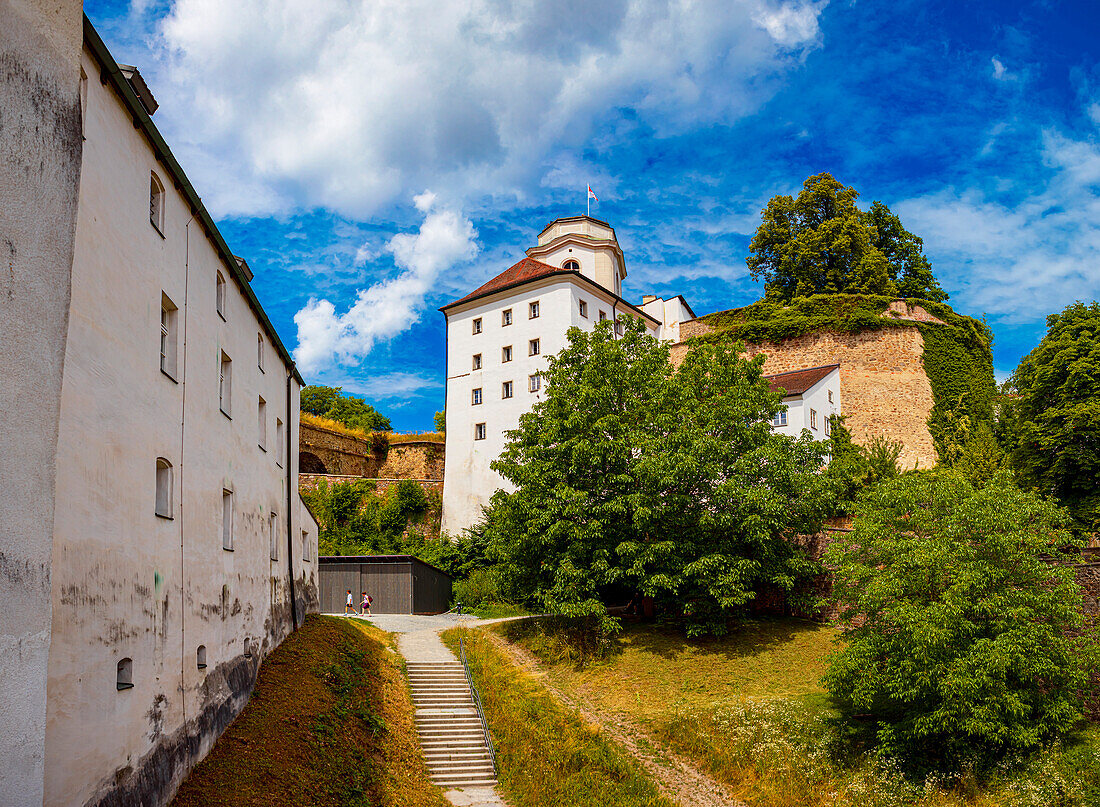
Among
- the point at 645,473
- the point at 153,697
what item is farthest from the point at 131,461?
the point at 645,473

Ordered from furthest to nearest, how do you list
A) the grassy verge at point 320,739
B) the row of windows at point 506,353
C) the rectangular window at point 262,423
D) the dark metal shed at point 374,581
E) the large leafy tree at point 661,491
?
the row of windows at point 506,353
the dark metal shed at point 374,581
the large leafy tree at point 661,491
the rectangular window at point 262,423
the grassy verge at point 320,739

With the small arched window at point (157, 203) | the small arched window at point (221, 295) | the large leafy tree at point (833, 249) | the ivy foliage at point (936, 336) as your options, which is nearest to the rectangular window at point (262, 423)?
the small arched window at point (221, 295)

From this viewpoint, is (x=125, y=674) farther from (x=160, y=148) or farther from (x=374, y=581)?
(x=374, y=581)

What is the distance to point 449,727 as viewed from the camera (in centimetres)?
2086

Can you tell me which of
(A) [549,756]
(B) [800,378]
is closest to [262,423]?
(A) [549,756]

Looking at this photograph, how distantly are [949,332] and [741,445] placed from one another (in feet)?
90.4

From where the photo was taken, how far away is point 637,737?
19312 mm

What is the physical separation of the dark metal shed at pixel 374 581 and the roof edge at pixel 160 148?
16279 millimetres

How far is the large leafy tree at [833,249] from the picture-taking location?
163 feet

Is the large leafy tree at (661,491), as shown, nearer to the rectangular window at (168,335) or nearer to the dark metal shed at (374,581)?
the dark metal shed at (374,581)

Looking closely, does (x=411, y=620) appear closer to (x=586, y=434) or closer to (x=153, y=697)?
(x=586, y=434)

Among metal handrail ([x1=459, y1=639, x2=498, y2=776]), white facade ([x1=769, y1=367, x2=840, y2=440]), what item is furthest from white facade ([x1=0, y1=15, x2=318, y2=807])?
white facade ([x1=769, y1=367, x2=840, y2=440])

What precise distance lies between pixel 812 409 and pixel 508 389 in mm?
16377

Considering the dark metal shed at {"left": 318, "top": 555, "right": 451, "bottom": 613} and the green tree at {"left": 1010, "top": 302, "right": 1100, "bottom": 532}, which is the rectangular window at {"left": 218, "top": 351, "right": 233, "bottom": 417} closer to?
the dark metal shed at {"left": 318, "top": 555, "right": 451, "bottom": 613}
